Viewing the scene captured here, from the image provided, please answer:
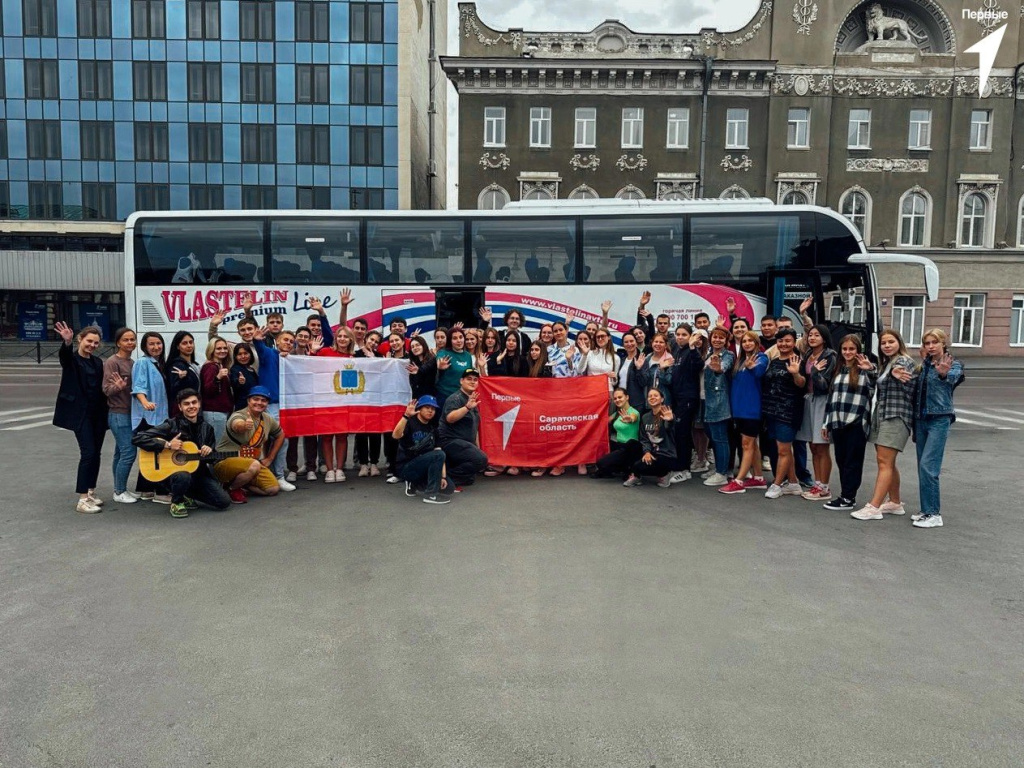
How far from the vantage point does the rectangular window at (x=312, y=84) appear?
42.8 meters

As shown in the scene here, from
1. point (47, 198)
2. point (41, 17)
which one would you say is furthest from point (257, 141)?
point (41, 17)

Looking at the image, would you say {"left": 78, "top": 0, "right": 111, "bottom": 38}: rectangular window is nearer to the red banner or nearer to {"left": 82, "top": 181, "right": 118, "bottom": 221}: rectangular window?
{"left": 82, "top": 181, "right": 118, "bottom": 221}: rectangular window

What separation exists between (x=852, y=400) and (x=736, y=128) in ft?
95.1

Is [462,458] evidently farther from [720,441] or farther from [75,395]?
[75,395]

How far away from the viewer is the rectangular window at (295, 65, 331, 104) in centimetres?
4284

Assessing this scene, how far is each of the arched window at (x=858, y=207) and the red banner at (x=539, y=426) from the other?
93.7 ft

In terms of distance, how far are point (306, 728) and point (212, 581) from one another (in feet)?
7.74

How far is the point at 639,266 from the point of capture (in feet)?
44.4

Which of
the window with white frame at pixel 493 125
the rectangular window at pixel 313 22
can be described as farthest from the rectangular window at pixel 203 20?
the window with white frame at pixel 493 125

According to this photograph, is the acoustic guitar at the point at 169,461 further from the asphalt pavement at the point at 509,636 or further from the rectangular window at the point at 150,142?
the rectangular window at the point at 150,142

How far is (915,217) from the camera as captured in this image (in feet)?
110

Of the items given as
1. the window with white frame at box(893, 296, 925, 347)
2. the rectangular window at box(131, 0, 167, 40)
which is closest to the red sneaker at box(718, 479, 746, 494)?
the window with white frame at box(893, 296, 925, 347)

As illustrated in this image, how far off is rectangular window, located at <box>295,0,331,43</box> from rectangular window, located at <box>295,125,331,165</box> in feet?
16.5

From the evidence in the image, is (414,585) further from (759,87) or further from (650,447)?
(759,87)
